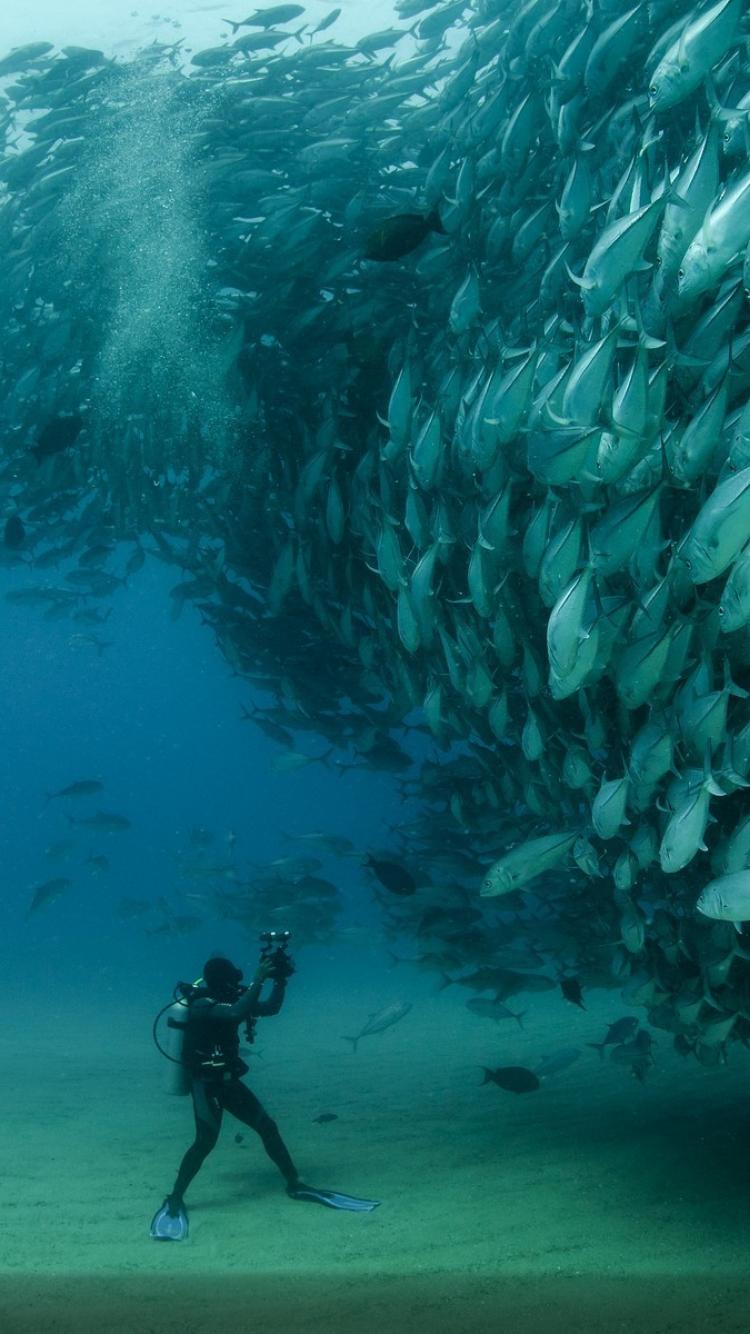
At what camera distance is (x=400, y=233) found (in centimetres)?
525

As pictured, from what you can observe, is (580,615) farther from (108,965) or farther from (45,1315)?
(108,965)

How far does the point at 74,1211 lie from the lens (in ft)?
20.8

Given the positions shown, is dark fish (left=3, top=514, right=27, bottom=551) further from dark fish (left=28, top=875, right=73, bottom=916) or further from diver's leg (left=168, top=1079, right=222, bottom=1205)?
diver's leg (left=168, top=1079, right=222, bottom=1205)

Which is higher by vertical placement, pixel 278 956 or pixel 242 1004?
pixel 278 956

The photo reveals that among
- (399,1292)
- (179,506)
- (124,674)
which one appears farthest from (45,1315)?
(124,674)

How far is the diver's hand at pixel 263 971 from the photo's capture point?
5.42m

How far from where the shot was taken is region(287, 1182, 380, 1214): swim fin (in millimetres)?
5941

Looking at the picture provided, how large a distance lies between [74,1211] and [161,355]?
7.12 metres

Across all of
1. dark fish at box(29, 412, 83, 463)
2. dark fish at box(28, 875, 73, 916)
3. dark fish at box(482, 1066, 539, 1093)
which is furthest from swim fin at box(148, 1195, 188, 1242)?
dark fish at box(28, 875, 73, 916)

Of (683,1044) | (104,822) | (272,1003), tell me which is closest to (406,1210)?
(272,1003)

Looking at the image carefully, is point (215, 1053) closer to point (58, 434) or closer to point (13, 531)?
point (58, 434)

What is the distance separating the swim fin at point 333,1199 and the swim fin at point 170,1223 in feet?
2.45

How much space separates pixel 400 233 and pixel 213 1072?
5021 millimetres

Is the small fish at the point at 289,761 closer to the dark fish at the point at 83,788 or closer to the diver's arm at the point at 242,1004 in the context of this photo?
the diver's arm at the point at 242,1004
